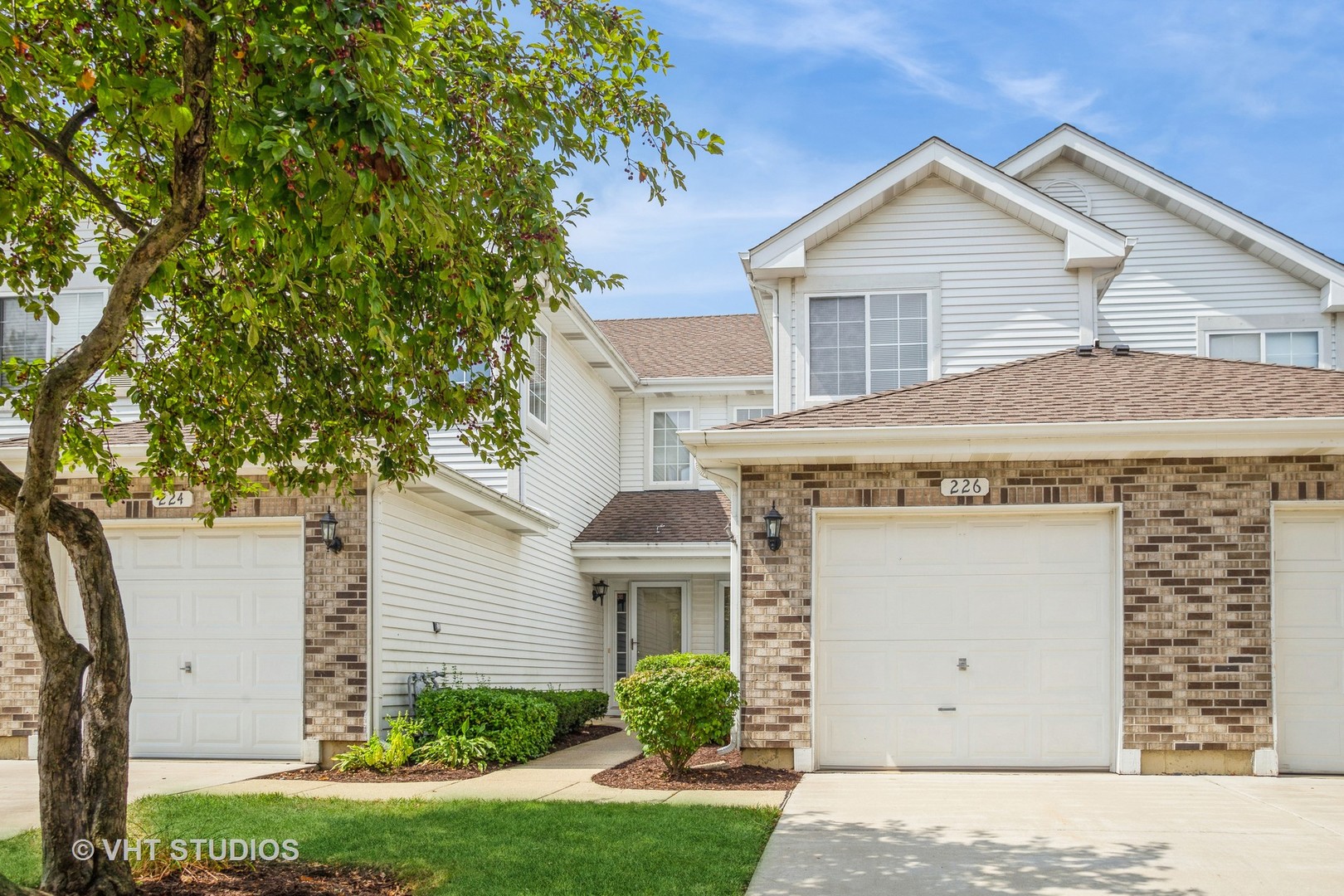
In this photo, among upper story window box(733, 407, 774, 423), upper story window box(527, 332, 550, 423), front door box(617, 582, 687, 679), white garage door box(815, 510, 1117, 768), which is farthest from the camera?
upper story window box(733, 407, 774, 423)

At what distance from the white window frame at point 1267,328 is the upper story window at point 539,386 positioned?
8.91 metres

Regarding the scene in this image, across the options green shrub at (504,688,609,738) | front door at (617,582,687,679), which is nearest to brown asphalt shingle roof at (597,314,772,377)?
front door at (617,582,687,679)

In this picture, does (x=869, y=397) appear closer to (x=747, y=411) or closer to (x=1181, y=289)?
(x=1181, y=289)

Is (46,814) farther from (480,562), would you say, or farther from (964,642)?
(480,562)

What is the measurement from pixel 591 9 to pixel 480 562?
915cm

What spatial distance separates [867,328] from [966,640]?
4981mm

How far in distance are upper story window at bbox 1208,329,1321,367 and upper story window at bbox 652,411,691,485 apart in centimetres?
922

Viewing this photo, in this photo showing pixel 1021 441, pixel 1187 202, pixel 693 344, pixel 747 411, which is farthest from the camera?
pixel 693 344

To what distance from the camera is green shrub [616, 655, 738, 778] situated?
32.4 feet

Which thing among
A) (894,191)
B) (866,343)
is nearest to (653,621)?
(866,343)

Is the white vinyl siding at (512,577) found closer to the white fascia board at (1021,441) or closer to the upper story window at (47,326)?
the white fascia board at (1021,441)

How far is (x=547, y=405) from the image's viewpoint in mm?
17125

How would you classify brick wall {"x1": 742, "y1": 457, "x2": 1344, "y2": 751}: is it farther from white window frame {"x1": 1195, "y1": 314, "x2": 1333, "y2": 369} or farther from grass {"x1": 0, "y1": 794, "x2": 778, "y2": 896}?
white window frame {"x1": 1195, "y1": 314, "x2": 1333, "y2": 369}

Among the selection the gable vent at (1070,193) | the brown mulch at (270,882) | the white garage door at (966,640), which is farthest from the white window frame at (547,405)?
the brown mulch at (270,882)
